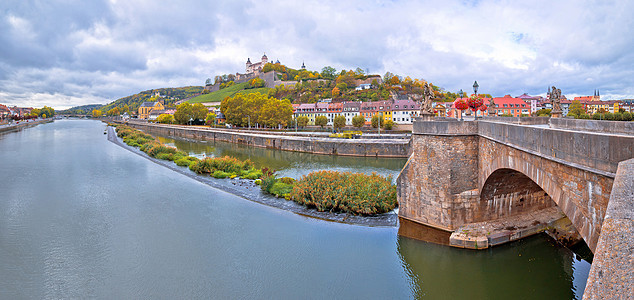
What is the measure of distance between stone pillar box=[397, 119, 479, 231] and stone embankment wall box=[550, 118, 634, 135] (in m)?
3.66

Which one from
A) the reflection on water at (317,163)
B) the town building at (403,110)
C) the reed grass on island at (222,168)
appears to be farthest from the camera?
the town building at (403,110)

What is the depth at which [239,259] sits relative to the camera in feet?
40.8

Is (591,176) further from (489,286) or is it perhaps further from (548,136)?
(489,286)

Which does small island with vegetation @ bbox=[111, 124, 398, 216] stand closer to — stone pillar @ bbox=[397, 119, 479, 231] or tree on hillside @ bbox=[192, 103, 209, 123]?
stone pillar @ bbox=[397, 119, 479, 231]

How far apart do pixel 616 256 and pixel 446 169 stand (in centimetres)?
928

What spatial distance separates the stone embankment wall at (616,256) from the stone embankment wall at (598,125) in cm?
780

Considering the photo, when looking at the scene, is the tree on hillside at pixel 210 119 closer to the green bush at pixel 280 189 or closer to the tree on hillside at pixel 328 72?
the tree on hillside at pixel 328 72

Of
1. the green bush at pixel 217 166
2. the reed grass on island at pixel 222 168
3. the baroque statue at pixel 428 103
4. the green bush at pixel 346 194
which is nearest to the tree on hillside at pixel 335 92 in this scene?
the reed grass on island at pixel 222 168

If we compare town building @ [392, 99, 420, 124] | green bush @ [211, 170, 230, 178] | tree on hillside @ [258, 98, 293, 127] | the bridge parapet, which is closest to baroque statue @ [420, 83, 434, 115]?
the bridge parapet

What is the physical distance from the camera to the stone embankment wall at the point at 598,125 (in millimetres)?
9848

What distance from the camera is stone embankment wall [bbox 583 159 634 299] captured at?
3156 mm

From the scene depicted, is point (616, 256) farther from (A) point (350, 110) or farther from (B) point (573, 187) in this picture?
(A) point (350, 110)

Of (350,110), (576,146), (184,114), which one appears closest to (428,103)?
(576,146)

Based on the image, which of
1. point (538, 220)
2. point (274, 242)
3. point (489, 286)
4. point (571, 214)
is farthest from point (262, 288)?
point (538, 220)
